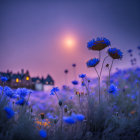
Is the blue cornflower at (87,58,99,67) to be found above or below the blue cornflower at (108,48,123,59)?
below

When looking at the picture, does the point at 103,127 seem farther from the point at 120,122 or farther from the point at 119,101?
the point at 119,101

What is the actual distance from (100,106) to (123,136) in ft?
1.68

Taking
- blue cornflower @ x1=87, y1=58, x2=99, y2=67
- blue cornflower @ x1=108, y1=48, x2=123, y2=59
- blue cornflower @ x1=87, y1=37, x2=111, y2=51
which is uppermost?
blue cornflower @ x1=87, y1=37, x2=111, y2=51

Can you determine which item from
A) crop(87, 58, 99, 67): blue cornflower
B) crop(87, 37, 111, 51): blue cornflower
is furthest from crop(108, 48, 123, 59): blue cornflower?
crop(87, 58, 99, 67): blue cornflower

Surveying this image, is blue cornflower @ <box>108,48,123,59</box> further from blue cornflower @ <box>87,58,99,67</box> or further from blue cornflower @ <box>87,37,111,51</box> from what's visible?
blue cornflower @ <box>87,58,99,67</box>

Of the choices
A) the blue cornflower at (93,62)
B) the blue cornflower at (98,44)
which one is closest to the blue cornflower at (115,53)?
the blue cornflower at (98,44)

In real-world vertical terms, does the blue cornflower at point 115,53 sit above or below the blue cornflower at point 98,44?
below

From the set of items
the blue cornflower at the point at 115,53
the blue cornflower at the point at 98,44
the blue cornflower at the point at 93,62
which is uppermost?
the blue cornflower at the point at 98,44

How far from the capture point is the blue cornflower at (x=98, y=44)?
218 cm

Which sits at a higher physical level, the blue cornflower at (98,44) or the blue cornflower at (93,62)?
the blue cornflower at (98,44)

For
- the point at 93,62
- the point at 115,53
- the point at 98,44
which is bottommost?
the point at 93,62

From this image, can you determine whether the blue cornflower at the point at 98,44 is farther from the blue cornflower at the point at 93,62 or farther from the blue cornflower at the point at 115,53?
the blue cornflower at the point at 93,62

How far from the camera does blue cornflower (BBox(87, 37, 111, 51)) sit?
2181mm

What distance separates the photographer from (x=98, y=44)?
2232 mm
